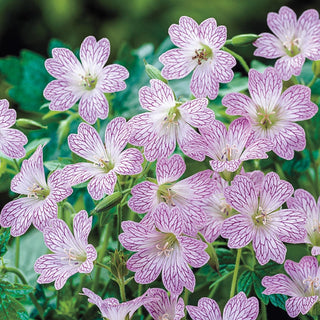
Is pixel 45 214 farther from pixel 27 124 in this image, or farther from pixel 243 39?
pixel 243 39

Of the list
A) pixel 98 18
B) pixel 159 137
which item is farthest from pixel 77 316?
pixel 98 18

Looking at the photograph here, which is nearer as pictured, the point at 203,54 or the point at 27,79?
the point at 203,54

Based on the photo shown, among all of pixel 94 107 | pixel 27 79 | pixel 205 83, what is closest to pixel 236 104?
pixel 205 83

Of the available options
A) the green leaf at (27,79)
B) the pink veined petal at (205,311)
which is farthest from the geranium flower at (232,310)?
the green leaf at (27,79)

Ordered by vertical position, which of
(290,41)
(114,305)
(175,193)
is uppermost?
(290,41)

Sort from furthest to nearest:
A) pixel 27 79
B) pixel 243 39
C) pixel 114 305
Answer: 1. pixel 27 79
2. pixel 243 39
3. pixel 114 305

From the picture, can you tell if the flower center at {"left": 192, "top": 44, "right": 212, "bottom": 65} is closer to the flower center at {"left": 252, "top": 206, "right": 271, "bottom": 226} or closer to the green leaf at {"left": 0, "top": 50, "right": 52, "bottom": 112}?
the flower center at {"left": 252, "top": 206, "right": 271, "bottom": 226}

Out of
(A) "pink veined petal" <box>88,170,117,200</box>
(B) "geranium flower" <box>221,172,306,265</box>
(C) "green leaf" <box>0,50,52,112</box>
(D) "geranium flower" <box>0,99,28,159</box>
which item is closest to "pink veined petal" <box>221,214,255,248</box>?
(B) "geranium flower" <box>221,172,306,265</box>

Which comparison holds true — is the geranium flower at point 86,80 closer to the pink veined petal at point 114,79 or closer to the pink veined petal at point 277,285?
the pink veined petal at point 114,79
